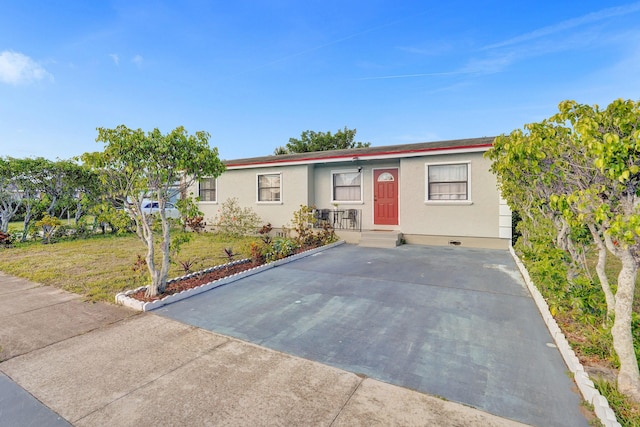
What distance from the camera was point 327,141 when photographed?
3070 cm

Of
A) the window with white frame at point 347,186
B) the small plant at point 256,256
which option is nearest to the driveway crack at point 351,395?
the small plant at point 256,256

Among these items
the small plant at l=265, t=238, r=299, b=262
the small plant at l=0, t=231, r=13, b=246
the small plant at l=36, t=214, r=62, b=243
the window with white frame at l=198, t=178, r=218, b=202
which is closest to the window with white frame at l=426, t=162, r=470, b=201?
the small plant at l=265, t=238, r=299, b=262

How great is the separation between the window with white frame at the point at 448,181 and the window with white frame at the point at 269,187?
587 cm

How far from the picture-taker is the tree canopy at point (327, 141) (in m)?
30.6

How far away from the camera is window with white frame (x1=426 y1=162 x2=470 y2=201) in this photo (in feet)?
30.6

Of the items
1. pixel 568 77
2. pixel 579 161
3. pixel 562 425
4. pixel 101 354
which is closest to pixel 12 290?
pixel 101 354

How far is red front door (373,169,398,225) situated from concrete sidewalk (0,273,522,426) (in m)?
8.34

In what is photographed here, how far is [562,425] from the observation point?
201cm

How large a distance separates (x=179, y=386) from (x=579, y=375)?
3.35 metres

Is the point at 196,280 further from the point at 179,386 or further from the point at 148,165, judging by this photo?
the point at 179,386

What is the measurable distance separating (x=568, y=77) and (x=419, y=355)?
13.4 metres

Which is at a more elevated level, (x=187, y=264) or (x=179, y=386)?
(x=187, y=264)

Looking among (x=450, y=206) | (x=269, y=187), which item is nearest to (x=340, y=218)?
(x=269, y=187)

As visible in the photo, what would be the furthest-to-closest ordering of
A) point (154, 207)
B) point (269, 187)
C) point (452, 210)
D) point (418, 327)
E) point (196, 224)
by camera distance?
point (196, 224)
point (269, 187)
point (154, 207)
point (452, 210)
point (418, 327)
